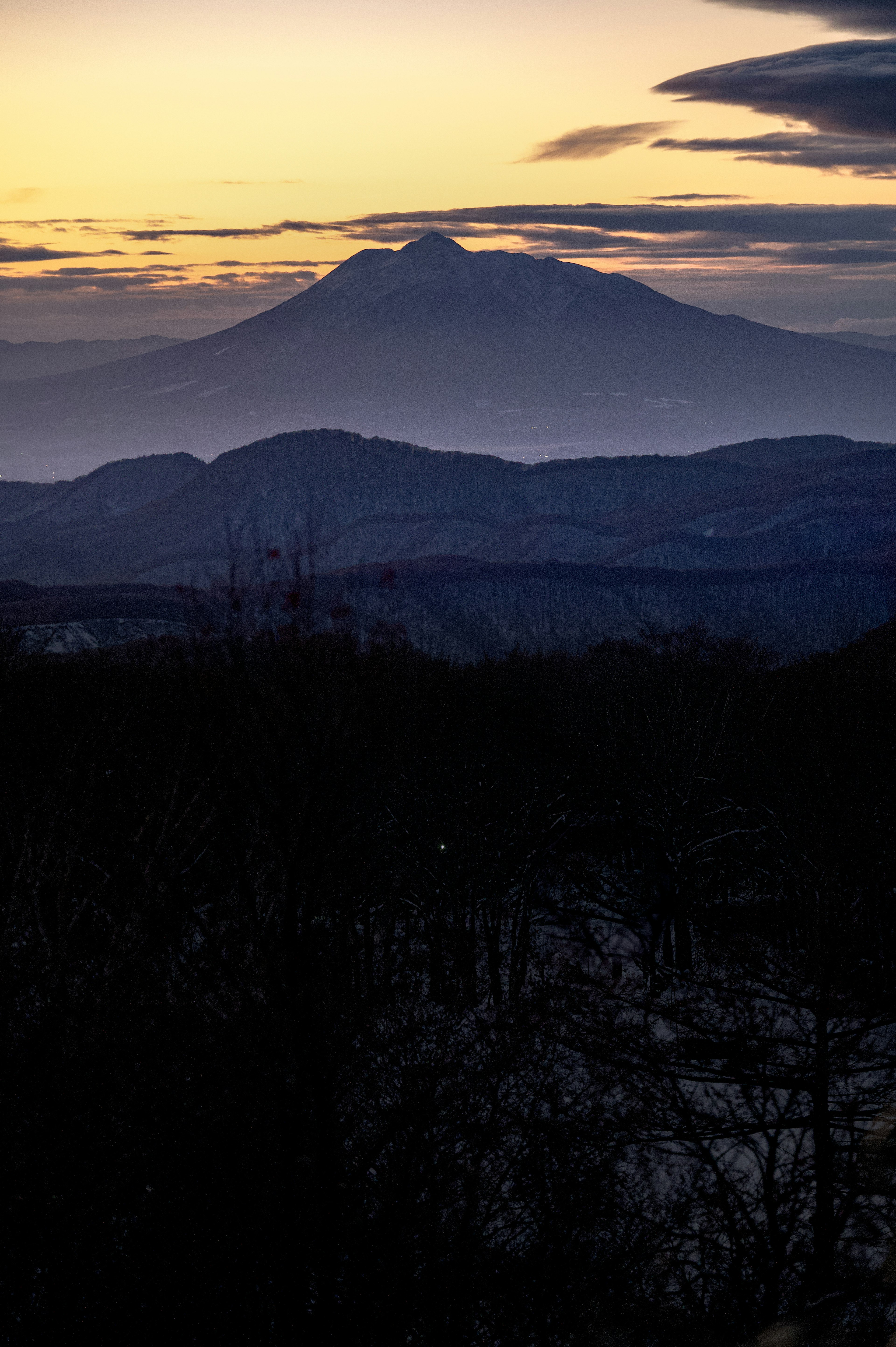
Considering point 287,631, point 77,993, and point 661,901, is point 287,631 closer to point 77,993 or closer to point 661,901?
point 77,993

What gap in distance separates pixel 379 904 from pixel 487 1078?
1803cm

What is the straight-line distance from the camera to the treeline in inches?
478

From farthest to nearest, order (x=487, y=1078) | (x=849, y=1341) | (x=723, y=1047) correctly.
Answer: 1. (x=723, y=1047)
2. (x=487, y=1078)
3. (x=849, y=1341)

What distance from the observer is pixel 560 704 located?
1820 inches

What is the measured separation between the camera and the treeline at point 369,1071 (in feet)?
39.8

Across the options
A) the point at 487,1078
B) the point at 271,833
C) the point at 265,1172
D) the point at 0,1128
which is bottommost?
the point at 487,1078

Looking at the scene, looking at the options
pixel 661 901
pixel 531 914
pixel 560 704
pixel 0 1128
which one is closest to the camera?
pixel 0 1128

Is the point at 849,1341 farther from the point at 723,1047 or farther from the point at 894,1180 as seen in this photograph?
the point at 723,1047

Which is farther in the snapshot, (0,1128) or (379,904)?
(379,904)

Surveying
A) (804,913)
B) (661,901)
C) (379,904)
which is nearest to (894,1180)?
(804,913)

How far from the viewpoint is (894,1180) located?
57.3ft

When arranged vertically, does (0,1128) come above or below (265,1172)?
above

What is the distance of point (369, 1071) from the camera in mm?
17734

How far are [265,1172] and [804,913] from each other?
12.7 meters
